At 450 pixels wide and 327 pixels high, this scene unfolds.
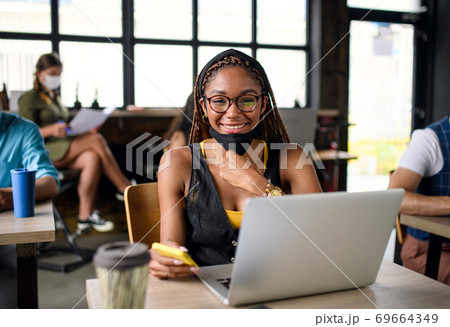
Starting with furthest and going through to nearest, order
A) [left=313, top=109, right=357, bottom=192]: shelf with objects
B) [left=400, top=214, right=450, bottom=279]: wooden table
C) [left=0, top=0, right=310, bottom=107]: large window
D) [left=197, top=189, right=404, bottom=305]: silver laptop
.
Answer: [left=313, top=109, right=357, bottom=192]: shelf with objects < [left=0, top=0, right=310, bottom=107]: large window < [left=400, top=214, right=450, bottom=279]: wooden table < [left=197, top=189, right=404, bottom=305]: silver laptop

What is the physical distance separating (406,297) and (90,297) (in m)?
0.60

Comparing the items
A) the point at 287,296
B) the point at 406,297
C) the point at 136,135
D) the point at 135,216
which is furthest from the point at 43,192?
the point at 136,135

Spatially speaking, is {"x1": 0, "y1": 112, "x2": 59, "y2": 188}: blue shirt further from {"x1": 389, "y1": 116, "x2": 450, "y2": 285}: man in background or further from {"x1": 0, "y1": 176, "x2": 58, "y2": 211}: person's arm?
{"x1": 389, "y1": 116, "x2": 450, "y2": 285}: man in background

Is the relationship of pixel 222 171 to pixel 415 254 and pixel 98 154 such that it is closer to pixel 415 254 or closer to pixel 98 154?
pixel 415 254

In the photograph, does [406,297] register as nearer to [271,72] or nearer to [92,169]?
[92,169]

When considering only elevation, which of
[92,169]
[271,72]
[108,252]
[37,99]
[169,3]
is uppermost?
[169,3]

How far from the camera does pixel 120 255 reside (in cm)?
54

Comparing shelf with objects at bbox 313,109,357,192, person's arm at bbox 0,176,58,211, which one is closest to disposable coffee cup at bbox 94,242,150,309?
person's arm at bbox 0,176,58,211

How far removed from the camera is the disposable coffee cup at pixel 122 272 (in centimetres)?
54

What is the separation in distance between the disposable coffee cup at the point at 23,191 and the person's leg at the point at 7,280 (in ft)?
1.03

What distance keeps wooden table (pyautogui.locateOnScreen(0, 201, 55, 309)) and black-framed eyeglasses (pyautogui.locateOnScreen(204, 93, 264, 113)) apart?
0.58 meters

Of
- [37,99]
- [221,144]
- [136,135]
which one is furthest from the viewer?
[136,135]

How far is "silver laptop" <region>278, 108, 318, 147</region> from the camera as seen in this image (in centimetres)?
374

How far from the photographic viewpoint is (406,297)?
882 mm
